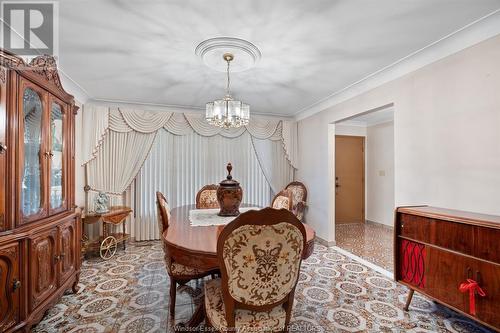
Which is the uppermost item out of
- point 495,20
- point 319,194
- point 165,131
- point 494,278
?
point 495,20

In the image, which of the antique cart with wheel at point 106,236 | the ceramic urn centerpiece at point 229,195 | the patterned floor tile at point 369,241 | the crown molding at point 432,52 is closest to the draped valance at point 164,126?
the antique cart with wheel at point 106,236

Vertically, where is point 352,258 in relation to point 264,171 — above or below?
below

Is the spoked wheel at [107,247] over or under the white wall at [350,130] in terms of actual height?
A: under

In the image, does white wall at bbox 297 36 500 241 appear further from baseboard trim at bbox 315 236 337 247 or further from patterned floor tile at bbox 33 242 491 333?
baseboard trim at bbox 315 236 337 247

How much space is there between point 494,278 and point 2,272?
3149 mm

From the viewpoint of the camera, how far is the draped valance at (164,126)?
144 inches

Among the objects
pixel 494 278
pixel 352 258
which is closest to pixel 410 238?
pixel 494 278

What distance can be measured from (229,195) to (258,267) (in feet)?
3.87

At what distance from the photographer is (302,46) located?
85.4 inches

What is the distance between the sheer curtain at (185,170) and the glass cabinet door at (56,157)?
69.2 inches

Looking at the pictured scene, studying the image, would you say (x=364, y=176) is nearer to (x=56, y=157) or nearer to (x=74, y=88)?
(x=56, y=157)

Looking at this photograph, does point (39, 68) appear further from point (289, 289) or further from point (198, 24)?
point (289, 289)

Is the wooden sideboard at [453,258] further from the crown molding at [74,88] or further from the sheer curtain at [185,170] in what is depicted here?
the crown molding at [74,88]

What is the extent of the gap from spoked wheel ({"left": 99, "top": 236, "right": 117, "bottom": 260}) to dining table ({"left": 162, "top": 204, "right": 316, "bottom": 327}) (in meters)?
1.81
